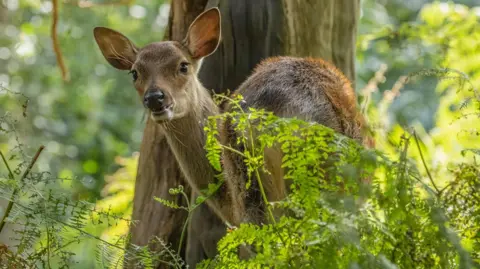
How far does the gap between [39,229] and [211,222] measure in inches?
→ 96.7

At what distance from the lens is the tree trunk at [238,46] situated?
18.2 feet

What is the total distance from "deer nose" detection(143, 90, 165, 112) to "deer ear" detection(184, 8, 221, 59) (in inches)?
25.5

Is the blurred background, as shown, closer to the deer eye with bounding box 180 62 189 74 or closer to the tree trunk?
the tree trunk

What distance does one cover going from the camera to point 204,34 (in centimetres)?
522

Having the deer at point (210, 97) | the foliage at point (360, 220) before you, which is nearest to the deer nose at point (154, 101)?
the deer at point (210, 97)

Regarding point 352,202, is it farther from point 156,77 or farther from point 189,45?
point 189,45

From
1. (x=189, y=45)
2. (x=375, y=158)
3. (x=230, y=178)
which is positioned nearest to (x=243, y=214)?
(x=230, y=178)

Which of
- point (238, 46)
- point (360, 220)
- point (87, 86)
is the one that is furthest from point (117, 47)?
point (87, 86)

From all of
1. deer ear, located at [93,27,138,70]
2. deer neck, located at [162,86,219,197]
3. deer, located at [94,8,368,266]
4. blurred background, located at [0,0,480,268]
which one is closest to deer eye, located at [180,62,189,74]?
deer, located at [94,8,368,266]

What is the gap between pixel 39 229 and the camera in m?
3.14

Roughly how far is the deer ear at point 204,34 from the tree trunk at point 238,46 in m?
0.37

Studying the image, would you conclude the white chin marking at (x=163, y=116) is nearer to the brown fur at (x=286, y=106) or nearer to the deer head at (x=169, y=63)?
the deer head at (x=169, y=63)

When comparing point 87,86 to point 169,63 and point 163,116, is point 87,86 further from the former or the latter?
point 163,116

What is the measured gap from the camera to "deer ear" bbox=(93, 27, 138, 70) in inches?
211
